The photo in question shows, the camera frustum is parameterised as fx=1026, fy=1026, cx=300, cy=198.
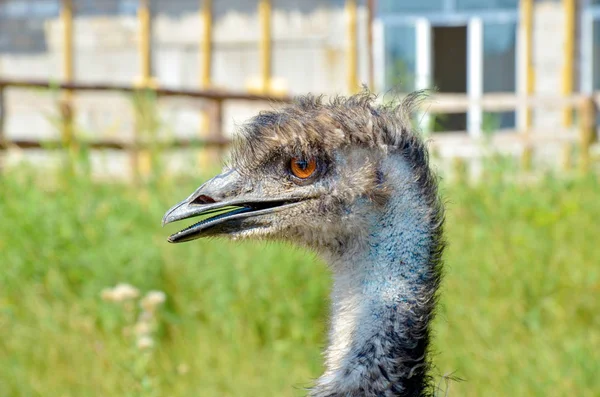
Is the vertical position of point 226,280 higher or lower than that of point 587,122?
lower

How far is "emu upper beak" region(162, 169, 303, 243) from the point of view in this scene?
2.44 m

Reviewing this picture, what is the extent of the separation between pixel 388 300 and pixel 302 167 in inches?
15.6

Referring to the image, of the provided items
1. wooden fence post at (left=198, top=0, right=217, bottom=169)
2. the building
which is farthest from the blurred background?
wooden fence post at (left=198, top=0, right=217, bottom=169)

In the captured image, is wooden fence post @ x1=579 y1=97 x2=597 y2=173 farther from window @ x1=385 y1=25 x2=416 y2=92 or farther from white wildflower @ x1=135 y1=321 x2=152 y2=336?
white wildflower @ x1=135 y1=321 x2=152 y2=336

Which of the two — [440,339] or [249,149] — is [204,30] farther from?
[249,149]

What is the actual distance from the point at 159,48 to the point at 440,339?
9.85m

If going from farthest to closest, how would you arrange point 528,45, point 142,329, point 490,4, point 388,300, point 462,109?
point 490,4
point 528,45
point 462,109
point 142,329
point 388,300

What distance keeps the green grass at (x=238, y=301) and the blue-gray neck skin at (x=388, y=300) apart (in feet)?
6.59

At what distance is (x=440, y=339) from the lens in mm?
4938

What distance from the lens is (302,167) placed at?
2.51 meters

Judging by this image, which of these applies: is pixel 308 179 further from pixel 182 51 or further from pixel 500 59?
pixel 182 51

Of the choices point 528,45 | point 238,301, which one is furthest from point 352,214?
point 528,45

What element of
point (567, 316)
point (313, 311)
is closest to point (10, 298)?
point (313, 311)

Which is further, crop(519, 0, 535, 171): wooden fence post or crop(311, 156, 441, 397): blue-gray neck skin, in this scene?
crop(519, 0, 535, 171): wooden fence post
